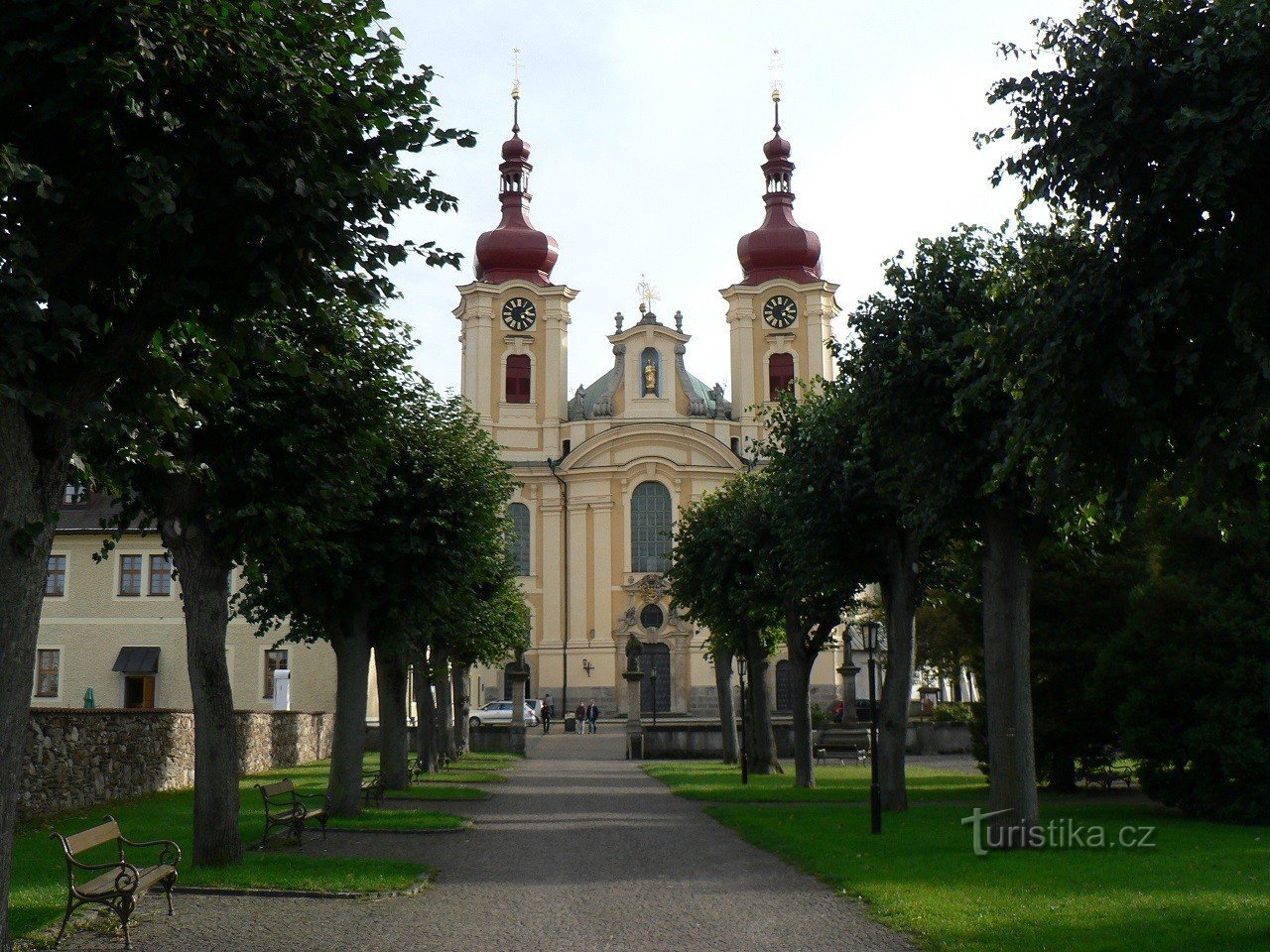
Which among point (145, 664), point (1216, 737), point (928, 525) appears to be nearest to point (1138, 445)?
point (928, 525)

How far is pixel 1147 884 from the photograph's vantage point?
1368 cm

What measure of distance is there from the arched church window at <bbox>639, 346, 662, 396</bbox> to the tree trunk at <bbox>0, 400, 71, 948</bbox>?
65.4 m

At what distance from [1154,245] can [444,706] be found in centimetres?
3137

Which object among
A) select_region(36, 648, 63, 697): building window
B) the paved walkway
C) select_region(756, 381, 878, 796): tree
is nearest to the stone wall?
the paved walkway

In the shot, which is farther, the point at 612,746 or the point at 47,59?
the point at 612,746

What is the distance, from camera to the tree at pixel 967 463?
666 inches

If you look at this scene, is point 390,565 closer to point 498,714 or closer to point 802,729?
point 802,729

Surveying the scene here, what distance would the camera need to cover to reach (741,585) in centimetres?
3431

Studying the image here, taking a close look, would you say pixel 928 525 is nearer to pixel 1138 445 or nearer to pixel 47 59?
pixel 1138 445

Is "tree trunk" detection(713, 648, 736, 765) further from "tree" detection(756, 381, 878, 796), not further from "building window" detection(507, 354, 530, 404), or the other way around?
"building window" detection(507, 354, 530, 404)

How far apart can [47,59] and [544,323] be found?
214 feet

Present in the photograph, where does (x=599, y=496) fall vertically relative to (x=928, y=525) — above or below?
above

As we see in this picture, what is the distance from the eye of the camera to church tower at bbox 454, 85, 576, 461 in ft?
238

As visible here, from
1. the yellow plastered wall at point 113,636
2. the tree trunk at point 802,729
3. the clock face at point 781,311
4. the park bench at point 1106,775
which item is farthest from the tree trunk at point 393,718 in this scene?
the clock face at point 781,311
